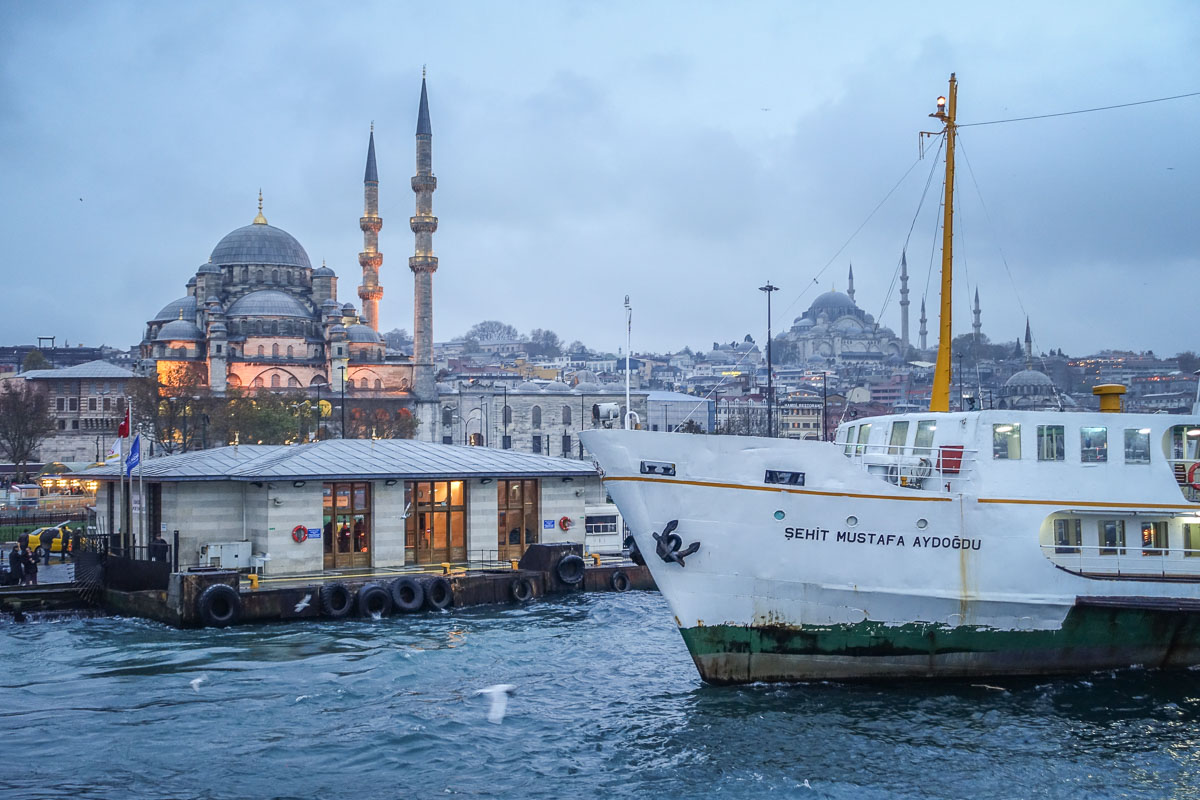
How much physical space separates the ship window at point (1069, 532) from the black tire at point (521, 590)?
45.4 ft

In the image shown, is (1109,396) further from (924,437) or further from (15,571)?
(15,571)

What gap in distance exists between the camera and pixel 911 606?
18984 millimetres

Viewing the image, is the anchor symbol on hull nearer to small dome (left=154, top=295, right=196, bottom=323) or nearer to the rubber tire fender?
the rubber tire fender

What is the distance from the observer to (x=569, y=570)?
31094 mm

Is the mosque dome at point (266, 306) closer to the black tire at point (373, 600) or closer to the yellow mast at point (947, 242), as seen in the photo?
the black tire at point (373, 600)

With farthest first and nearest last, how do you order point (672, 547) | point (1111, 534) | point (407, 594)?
point (407, 594) → point (1111, 534) → point (672, 547)

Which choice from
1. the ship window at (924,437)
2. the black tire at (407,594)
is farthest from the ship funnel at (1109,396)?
the black tire at (407,594)

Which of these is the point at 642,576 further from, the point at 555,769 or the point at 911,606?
the point at 555,769

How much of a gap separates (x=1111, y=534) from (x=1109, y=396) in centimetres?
268

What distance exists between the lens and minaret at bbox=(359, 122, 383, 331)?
10788cm

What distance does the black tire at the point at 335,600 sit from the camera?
26.6 m

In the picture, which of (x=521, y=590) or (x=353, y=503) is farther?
(x=353, y=503)

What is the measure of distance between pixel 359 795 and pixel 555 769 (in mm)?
2679

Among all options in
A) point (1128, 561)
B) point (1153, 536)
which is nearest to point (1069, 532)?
point (1128, 561)
